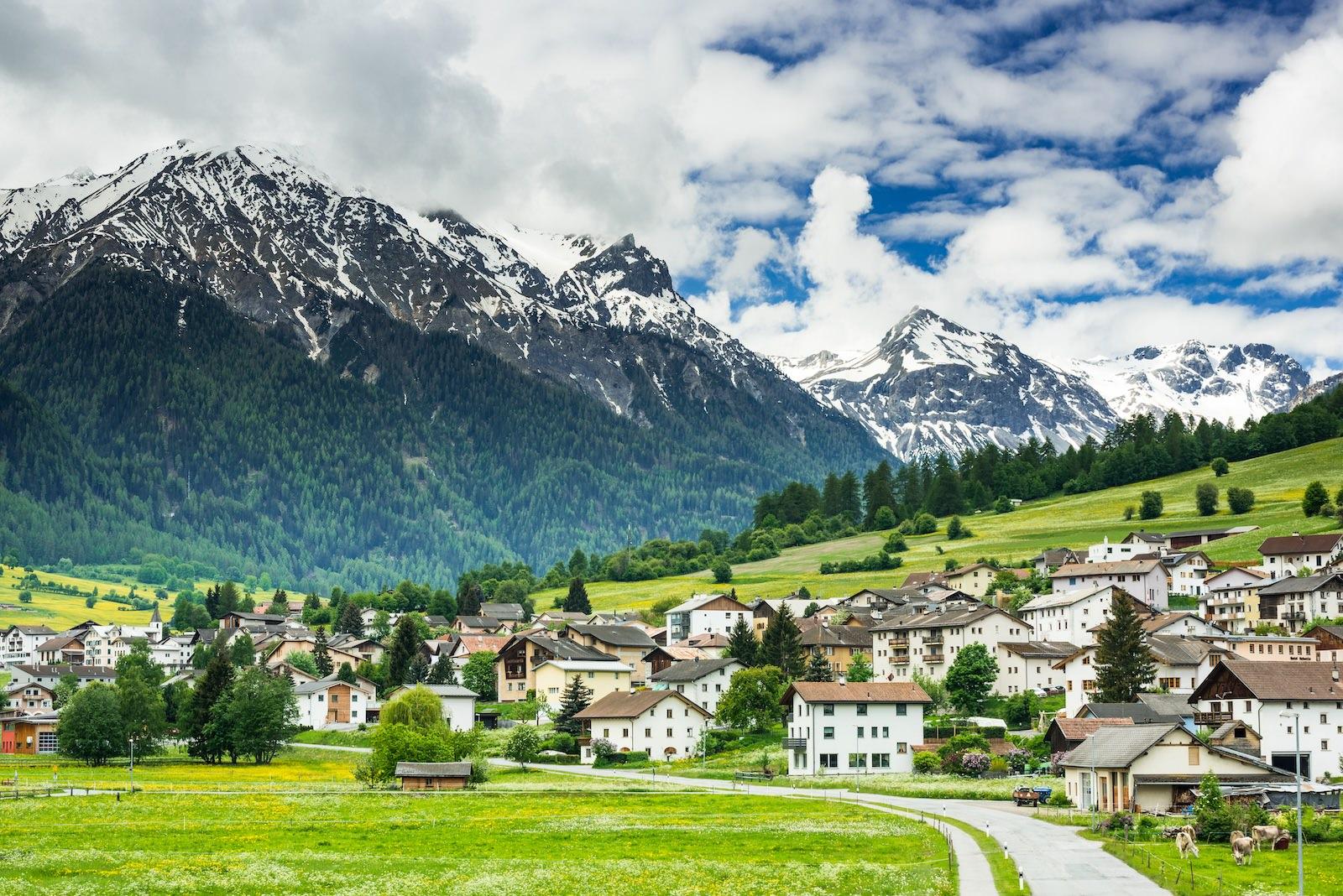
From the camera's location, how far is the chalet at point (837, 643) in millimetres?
144500

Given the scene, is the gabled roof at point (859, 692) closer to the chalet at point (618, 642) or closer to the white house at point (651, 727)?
the white house at point (651, 727)

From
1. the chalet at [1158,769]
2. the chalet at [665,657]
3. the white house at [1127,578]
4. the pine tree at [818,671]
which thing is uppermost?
the white house at [1127,578]

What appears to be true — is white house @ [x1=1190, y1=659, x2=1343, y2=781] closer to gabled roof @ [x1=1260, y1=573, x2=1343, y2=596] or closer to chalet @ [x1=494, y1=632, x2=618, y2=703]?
gabled roof @ [x1=1260, y1=573, x2=1343, y2=596]

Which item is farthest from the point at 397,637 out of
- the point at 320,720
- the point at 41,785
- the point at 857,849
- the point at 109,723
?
the point at 857,849

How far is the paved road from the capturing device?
46938mm

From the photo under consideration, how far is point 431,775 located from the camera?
9000 centimetres

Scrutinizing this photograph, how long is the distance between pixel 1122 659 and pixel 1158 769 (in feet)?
110

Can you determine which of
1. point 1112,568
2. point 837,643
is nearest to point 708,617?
point 837,643

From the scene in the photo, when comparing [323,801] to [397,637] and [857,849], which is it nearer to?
[857,849]

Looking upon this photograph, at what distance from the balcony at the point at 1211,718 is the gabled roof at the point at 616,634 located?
7510cm

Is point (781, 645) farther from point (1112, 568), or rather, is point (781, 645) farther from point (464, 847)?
point (464, 847)

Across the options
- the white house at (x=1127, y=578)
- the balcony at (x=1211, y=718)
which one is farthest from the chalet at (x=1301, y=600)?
the balcony at (x=1211, y=718)

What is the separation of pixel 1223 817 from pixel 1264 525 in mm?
139383

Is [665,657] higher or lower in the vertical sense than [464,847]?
higher
